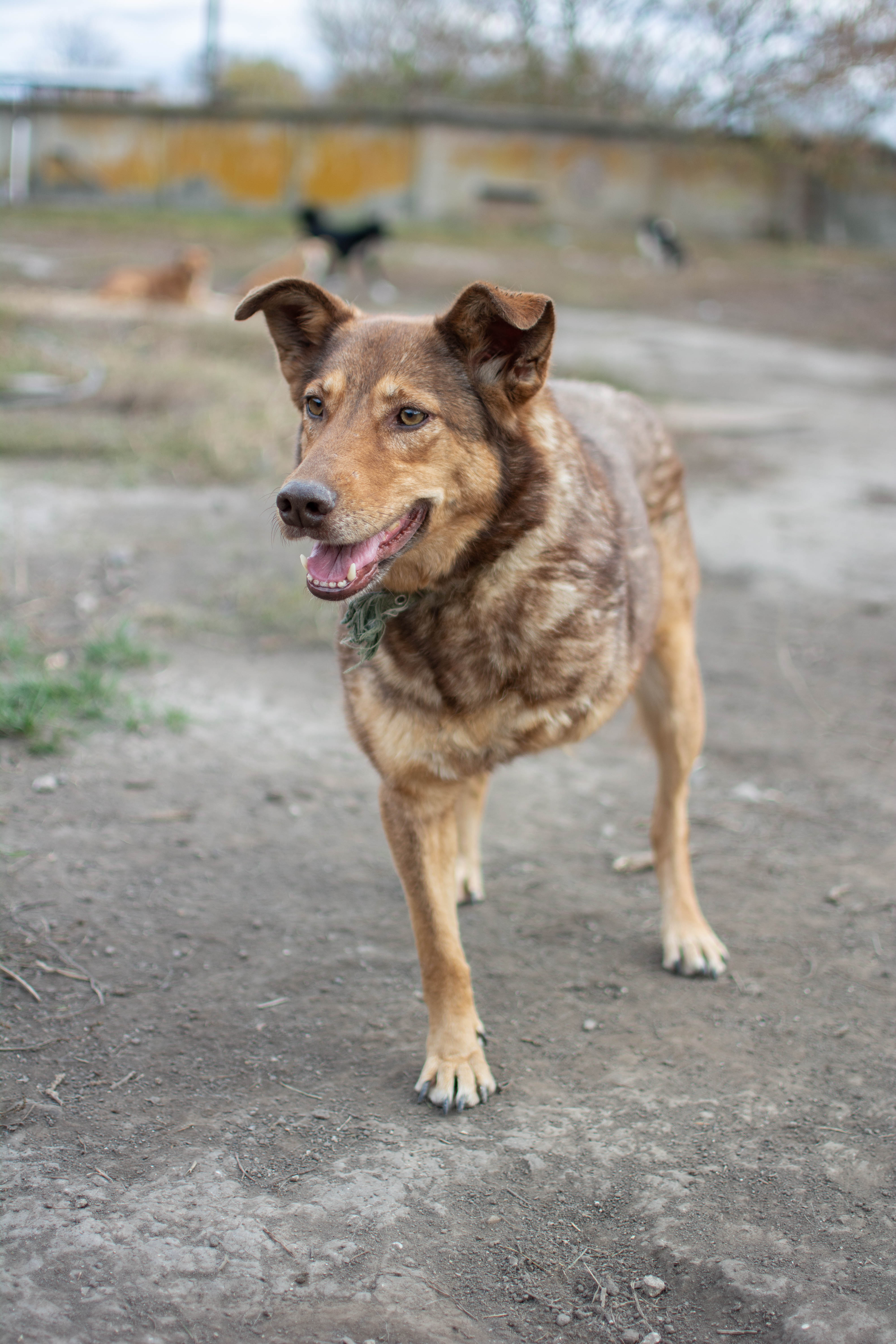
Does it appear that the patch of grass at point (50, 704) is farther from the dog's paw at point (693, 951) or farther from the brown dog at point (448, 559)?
the dog's paw at point (693, 951)

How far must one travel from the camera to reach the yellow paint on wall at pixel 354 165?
82.3 ft

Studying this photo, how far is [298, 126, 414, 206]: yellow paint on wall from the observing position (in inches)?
988

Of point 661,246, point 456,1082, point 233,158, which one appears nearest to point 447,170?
point 233,158

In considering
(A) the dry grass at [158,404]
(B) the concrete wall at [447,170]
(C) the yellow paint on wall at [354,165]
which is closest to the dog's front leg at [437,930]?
(A) the dry grass at [158,404]

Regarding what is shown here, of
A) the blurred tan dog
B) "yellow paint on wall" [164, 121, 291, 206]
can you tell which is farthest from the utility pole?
the blurred tan dog

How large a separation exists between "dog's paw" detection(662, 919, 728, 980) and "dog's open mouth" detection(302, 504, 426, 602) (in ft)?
5.30

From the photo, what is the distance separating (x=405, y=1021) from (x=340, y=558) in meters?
1.38

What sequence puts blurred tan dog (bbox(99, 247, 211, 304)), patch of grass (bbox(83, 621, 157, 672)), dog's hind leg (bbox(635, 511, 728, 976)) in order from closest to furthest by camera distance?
1. dog's hind leg (bbox(635, 511, 728, 976))
2. patch of grass (bbox(83, 621, 157, 672))
3. blurred tan dog (bbox(99, 247, 211, 304))

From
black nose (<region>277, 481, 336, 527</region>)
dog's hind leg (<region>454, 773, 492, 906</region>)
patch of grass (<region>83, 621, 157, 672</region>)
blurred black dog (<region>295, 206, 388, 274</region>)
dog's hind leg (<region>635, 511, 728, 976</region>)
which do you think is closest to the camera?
black nose (<region>277, 481, 336, 527</region>)

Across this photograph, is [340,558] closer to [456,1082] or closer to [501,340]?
[501,340]

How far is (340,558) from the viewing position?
2.57 metres

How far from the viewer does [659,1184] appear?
8.30 ft

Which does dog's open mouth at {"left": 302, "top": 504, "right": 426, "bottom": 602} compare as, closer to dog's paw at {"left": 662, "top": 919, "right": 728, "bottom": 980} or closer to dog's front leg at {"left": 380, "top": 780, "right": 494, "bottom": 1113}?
dog's front leg at {"left": 380, "top": 780, "right": 494, "bottom": 1113}

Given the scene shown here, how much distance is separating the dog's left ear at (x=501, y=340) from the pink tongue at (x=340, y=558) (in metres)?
0.52
